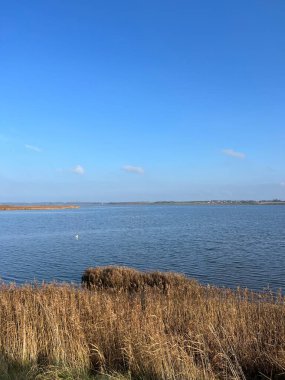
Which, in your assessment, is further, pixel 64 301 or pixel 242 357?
pixel 64 301

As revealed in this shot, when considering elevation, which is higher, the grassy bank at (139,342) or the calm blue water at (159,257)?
the grassy bank at (139,342)

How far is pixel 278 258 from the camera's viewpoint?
105 ft

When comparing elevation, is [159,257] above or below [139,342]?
below

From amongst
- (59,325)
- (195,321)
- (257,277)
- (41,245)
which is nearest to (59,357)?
(59,325)

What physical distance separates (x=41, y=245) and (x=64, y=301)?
3469 cm

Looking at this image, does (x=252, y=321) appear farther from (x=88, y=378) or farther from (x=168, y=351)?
(x=88, y=378)

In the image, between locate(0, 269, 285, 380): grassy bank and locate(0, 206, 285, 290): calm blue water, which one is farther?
locate(0, 206, 285, 290): calm blue water

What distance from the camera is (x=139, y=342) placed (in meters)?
7.38

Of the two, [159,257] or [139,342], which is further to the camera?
[159,257]

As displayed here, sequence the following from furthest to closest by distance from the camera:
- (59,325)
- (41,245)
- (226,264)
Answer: (41,245) < (226,264) < (59,325)

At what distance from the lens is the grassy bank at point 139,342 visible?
661cm

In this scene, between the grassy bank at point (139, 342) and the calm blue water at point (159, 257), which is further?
the calm blue water at point (159, 257)

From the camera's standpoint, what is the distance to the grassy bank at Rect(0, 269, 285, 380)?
6613 mm

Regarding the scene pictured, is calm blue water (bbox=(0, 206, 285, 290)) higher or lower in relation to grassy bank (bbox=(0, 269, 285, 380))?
lower
